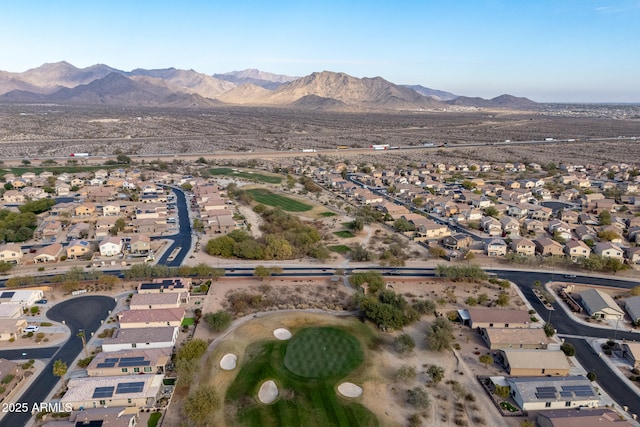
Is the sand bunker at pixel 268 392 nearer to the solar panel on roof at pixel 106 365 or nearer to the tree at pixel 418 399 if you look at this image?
the tree at pixel 418 399

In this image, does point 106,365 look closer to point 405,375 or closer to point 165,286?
point 165,286

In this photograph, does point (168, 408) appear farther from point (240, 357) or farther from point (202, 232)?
point (202, 232)

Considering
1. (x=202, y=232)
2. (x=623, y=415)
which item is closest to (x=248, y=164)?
(x=202, y=232)

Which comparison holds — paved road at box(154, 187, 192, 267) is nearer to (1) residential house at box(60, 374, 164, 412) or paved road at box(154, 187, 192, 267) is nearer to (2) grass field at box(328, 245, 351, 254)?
(2) grass field at box(328, 245, 351, 254)

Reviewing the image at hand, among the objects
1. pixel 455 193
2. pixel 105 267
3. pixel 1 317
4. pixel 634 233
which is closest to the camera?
pixel 1 317

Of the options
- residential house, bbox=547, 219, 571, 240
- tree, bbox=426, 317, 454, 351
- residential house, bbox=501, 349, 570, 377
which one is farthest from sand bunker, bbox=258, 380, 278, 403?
residential house, bbox=547, 219, 571, 240

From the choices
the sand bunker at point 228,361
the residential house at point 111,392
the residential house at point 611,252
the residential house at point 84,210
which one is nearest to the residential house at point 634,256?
the residential house at point 611,252

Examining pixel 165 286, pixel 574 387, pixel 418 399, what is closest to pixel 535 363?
pixel 574 387
